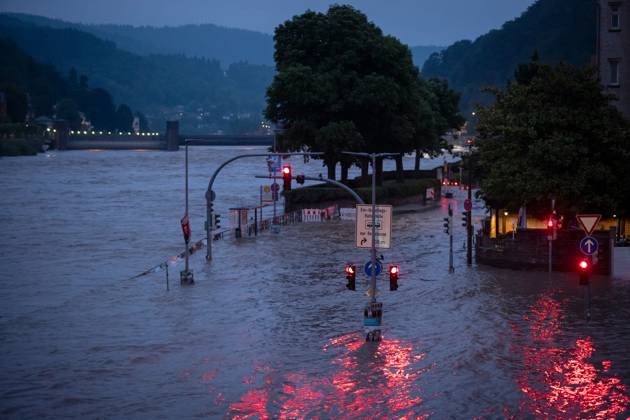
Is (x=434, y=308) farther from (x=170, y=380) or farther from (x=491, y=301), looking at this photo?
(x=170, y=380)

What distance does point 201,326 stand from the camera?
121 feet

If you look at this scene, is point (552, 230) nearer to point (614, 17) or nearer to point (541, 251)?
point (541, 251)

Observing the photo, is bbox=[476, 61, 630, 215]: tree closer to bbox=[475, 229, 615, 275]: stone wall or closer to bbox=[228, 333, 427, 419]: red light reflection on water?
bbox=[475, 229, 615, 275]: stone wall

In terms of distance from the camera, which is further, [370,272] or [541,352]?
[370,272]

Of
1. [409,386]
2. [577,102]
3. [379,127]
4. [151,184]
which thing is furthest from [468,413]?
[151,184]

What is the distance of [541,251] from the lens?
49.2 meters

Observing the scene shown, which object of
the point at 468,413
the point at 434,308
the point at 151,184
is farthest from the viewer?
the point at 151,184

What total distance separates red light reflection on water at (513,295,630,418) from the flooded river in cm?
6

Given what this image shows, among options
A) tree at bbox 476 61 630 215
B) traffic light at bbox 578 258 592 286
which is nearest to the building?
tree at bbox 476 61 630 215

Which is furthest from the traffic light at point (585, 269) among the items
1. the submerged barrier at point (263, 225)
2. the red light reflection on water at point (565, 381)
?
the submerged barrier at point (263, 225)

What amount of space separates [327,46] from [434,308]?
51894mm

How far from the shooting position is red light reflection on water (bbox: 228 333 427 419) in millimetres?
25234

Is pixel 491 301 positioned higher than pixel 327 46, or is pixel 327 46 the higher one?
pixel 327 46

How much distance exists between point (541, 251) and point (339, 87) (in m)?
40.1
